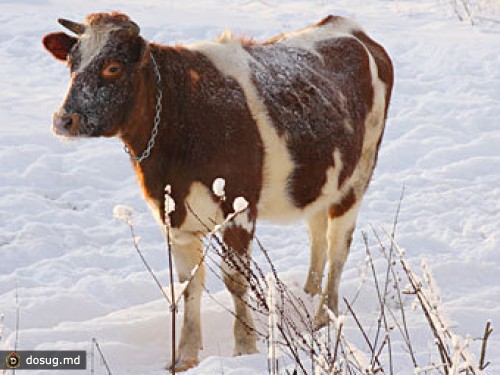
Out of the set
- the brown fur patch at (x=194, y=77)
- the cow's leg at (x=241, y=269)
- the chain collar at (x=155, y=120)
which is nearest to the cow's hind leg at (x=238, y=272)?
the cow's leg at (x=241, y=269)

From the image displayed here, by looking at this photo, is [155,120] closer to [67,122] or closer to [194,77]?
[194,77]

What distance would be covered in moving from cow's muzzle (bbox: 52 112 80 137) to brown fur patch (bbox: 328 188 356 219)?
2266 millimetres

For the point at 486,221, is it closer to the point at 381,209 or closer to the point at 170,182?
the point at 381,209

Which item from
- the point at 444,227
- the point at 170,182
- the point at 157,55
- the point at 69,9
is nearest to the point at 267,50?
the point at 157,55

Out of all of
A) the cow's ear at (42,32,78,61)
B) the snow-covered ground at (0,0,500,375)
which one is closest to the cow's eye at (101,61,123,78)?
the cow's ear at (42,32,78,61)

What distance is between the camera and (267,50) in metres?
A: 6.04

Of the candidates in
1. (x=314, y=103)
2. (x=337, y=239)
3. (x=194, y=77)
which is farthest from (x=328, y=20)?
(x=194, y=77)

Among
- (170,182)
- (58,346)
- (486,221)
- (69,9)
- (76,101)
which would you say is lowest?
(69,9)

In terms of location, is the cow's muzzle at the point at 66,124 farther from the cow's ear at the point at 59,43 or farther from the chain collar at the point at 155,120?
the cow's ear at the point at 59,43

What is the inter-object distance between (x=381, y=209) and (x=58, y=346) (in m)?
4.35

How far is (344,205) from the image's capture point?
21.7 ft

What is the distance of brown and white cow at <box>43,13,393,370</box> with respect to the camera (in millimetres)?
5117

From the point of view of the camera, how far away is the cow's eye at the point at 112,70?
5.07 m

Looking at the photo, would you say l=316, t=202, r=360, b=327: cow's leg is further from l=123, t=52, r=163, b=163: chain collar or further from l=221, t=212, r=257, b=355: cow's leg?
l=123, t=52, r=163, b=163: chain collar
